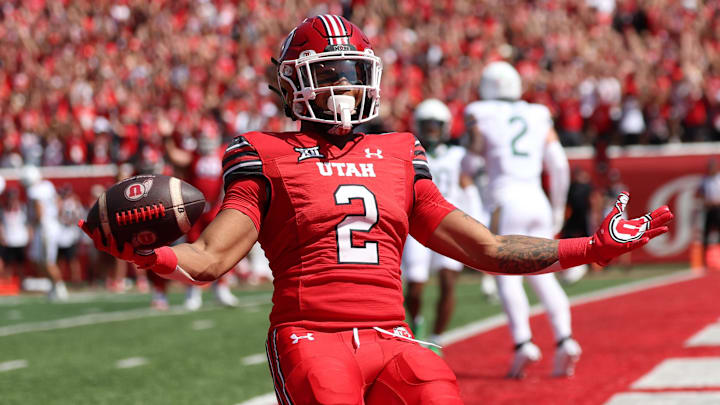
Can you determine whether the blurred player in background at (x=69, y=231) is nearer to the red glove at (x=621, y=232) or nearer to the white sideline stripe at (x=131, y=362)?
the white sideline stripe at (x=131, y=362)

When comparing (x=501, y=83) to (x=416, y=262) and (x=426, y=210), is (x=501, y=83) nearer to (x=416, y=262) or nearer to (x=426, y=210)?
(x=416, y=262)

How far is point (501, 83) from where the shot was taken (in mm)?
6789

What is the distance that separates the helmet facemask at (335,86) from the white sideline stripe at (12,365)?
5.10 metres

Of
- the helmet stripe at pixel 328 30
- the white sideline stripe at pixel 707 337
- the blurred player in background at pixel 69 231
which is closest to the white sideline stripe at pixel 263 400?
the helmet stripe at pixel 328 30

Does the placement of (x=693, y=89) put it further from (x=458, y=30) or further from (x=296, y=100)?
(x=296, y=100)

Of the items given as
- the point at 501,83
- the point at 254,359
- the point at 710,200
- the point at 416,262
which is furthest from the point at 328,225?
the point at 710,200

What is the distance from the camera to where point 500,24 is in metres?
19.6

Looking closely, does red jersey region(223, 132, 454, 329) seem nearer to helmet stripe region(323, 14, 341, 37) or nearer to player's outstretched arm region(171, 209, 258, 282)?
player's outstretched arm region(171, 209, 258, 282)

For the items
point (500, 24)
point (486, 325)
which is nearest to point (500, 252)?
point (486, 325)

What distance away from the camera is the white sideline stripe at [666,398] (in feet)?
17.9

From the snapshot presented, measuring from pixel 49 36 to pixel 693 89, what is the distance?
14.0 meters

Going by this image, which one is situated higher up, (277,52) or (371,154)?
(371,154)

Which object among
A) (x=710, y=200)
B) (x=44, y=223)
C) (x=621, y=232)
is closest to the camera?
(x=621, y=232)

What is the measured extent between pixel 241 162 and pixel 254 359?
15.4ft
